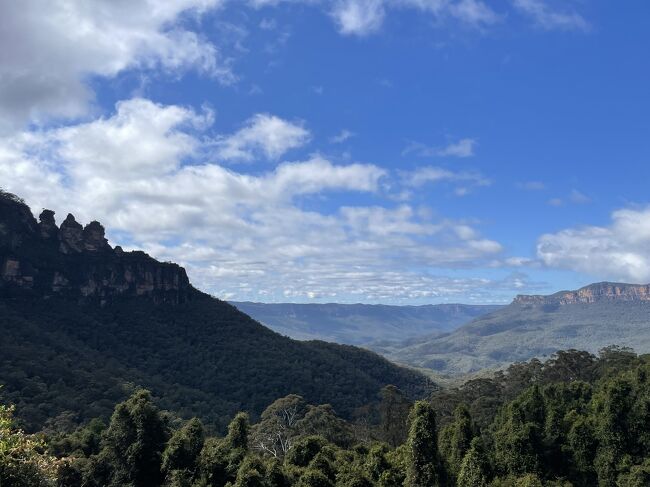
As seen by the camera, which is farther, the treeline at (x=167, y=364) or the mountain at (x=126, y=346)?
the mountain at (x=126, y=346)

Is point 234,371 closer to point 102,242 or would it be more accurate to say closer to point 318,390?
point 318,390

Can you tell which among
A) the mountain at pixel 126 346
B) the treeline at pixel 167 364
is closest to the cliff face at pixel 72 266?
the mountain at pixel 126 346

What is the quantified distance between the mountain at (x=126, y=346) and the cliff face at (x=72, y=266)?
29 cm

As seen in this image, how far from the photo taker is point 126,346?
11519cm

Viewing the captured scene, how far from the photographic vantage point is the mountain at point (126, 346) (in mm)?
78625

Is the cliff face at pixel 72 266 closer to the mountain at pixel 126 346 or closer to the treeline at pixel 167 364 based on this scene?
the mountain at pixel 126 346

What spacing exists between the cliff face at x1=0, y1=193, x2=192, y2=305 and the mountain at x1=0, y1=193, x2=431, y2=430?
0.29m

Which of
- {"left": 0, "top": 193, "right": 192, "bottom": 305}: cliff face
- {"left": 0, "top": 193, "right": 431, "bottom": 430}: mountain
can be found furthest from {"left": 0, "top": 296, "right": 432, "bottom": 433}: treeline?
{"left": 0, "top": 193, "right": 192, "bottom": 305}: cliff face

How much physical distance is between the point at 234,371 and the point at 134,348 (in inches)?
1058

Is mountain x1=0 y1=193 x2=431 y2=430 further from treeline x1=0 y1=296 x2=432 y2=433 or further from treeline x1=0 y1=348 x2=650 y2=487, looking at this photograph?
treeline x1=0 y1=348 x2=650 y2=487

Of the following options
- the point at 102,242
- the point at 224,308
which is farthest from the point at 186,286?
the point at 102,242

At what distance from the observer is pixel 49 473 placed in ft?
73.6

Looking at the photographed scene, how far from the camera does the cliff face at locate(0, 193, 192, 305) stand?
119 meters

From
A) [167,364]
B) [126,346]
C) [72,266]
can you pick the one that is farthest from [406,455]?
[72,266]
